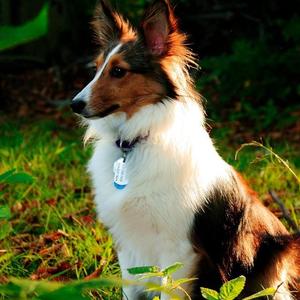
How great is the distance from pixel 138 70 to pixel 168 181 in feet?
1.87

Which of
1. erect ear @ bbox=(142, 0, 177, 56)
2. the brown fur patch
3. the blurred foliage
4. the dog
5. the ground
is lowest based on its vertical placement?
the blurred foliage

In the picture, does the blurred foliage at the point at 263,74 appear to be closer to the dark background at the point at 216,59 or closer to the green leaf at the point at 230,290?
the dark background at the point at 216,59

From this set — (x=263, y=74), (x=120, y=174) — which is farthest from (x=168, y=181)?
(x=263, y=74)

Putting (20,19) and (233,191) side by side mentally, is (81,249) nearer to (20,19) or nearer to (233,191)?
(233,191)

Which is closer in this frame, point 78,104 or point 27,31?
point 27,31

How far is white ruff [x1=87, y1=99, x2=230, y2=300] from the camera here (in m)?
2.69

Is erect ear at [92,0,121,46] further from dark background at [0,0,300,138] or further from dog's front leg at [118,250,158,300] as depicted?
dark background at [0,0,300,138]

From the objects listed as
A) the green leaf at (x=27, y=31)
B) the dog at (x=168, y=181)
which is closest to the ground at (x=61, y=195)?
the dog at (x=168, y=181)

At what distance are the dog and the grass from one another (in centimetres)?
29

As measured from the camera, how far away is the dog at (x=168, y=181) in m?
2.70

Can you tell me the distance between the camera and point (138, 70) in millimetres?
2848

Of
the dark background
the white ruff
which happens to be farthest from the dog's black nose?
the dark background

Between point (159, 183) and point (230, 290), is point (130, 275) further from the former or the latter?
point (230, 290)

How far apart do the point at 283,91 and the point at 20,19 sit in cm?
474
